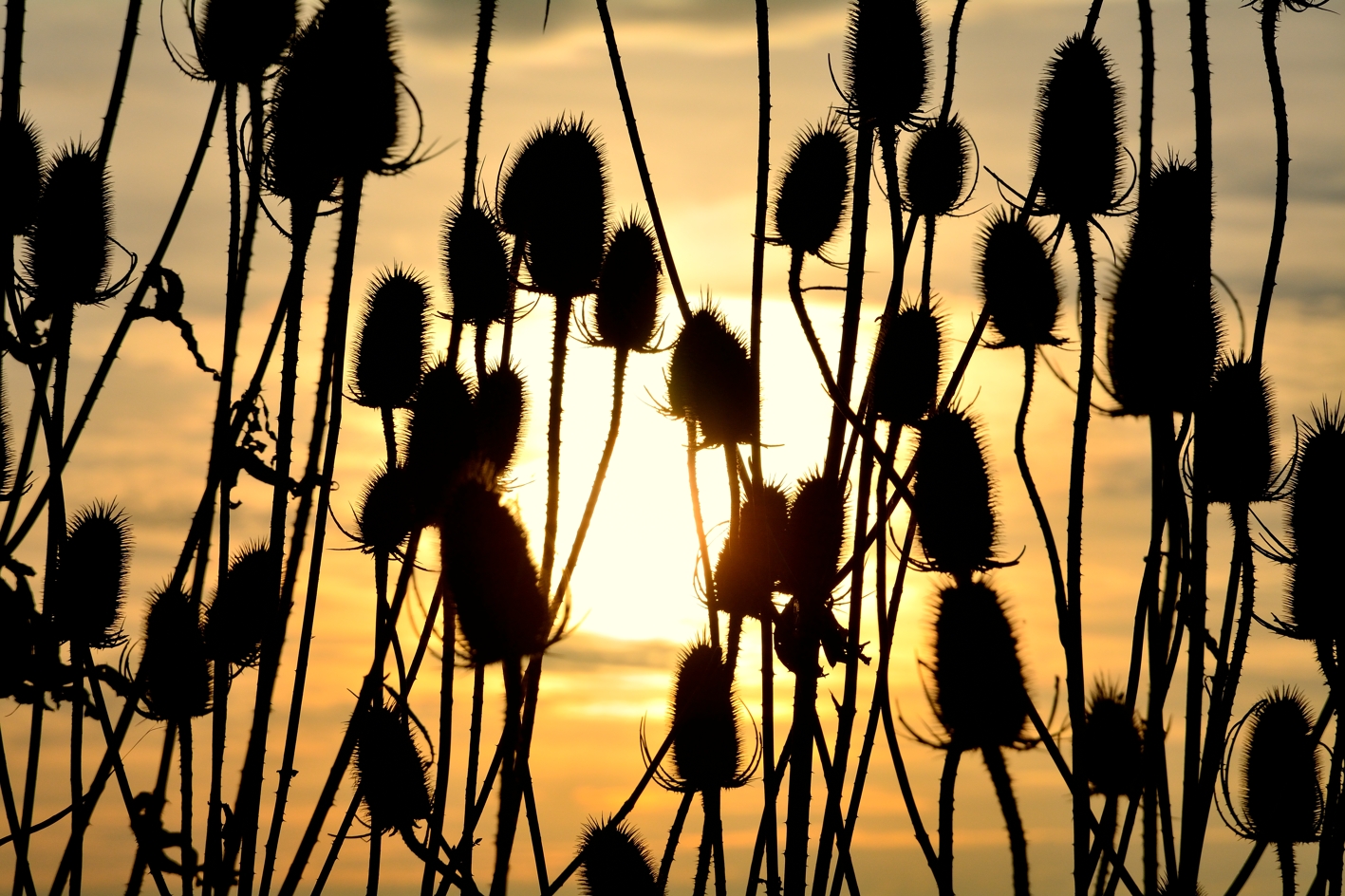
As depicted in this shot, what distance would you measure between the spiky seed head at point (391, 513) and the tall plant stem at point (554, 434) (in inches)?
16.6

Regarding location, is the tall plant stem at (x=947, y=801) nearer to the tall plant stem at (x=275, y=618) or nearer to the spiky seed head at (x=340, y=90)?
the tall plant stem at (x=275, y=618)

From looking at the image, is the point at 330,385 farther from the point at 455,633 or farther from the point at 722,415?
the point at 722,415

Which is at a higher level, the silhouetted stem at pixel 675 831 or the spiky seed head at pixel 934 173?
the spiky seed head at pixel 934 173

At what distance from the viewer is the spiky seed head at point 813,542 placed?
427cm

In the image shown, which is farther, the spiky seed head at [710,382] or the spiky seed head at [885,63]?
the spiky seed head at [885,63]

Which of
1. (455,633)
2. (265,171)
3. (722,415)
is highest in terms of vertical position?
(265,171)

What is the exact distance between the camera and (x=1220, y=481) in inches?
190

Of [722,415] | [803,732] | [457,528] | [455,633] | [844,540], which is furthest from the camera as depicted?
[844,540]

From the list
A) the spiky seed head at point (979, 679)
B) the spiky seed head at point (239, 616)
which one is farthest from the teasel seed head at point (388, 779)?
the spiky seed head at point (979, 679)

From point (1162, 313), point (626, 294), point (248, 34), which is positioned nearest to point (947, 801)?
point (1162, 313)

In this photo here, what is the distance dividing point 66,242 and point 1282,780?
19.3 ft

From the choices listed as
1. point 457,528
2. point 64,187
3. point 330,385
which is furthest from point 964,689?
point 64,187

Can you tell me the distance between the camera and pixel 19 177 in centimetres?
393

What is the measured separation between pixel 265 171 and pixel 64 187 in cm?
105
